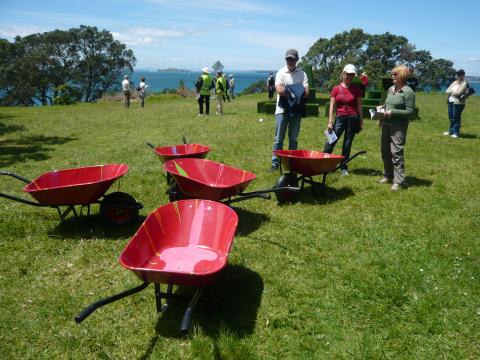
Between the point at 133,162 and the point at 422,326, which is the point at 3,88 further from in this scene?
the point at 422,326

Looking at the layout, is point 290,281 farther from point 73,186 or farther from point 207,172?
point 73,186

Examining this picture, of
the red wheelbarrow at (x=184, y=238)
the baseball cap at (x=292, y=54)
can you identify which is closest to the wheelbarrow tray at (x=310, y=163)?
the baseball cap at (x=292, y=54)

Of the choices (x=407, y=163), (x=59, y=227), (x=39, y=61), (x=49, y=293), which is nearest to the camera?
(x=49, y=293)

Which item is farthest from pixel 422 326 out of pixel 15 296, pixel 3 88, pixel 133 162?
pixel 3 88

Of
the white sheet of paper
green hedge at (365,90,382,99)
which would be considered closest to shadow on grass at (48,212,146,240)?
the white sheet of paper

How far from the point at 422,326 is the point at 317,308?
0.91m

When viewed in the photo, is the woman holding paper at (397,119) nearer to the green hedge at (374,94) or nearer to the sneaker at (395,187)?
the sneaker at (395,187)

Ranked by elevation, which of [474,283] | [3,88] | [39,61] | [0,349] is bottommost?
[0,349]

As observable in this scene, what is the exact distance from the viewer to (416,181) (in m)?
7.32

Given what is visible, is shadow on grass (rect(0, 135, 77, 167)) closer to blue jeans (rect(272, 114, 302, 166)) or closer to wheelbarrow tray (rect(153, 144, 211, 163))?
wheelbarrow tray (rect(153, 144, 211, 163))

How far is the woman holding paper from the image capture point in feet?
19.7

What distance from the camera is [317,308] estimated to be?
141 inches

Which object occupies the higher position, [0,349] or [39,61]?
[39,61]

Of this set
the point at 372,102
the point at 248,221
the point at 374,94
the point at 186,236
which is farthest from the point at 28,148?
the point at 374,94
